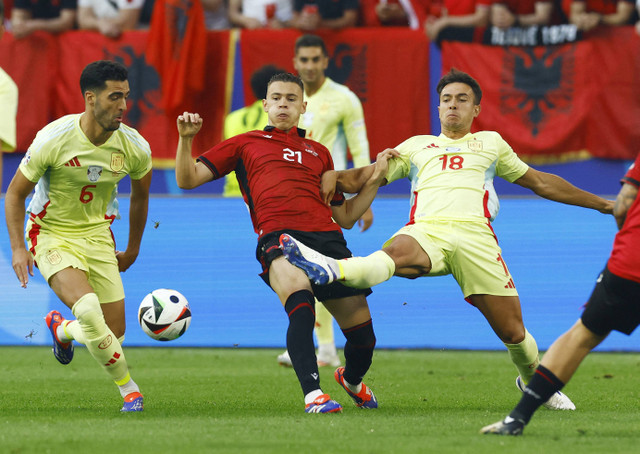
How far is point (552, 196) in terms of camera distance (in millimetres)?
7156

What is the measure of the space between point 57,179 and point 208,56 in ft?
22.3

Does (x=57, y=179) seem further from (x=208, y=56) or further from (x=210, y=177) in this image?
(x=208, y=56)

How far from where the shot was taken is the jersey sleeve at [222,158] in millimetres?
6815

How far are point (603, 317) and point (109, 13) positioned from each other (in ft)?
32.8

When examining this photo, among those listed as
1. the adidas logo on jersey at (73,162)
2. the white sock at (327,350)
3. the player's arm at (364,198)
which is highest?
the adidas logo on jersey at (73,162)

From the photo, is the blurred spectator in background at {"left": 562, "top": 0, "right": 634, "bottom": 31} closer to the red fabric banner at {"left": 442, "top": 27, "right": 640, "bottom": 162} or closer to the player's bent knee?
the red fabric banner at {"left": 442, "top": 27, "right": 640, "bottom": 162}

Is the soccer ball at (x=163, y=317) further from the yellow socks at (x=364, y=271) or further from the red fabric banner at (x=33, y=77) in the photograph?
the red fabric banner at (x=33, y=77)

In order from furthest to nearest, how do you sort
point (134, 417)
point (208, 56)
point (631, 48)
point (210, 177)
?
point (208, 56) < point (631, 48) < point (210, 177) < point (134, 417)

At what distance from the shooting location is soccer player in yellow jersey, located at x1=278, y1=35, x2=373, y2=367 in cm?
946

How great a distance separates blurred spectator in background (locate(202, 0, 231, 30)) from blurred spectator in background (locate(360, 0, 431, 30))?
181 cm

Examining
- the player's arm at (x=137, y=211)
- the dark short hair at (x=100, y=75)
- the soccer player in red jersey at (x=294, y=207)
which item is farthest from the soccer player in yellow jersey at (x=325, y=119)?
the dark short hair at (x=100, y=75)

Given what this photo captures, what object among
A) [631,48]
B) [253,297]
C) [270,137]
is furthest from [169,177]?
[270,137]

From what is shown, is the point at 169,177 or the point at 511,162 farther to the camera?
the point at 169,177

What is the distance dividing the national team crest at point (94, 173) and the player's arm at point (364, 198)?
1.58m
